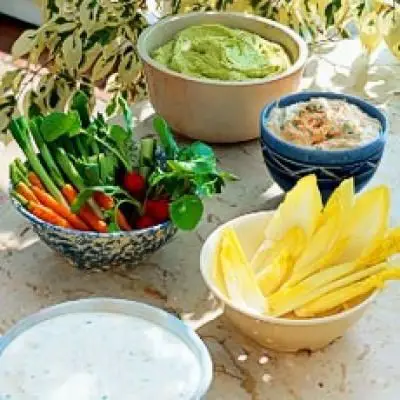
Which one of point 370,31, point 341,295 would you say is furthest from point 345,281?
point 370,31

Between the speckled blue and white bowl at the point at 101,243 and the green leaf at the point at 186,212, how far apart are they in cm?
2

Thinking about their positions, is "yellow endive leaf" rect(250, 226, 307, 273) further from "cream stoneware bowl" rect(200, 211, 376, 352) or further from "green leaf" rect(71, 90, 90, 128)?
"green leaf" rect(71, 90, 90, 128)

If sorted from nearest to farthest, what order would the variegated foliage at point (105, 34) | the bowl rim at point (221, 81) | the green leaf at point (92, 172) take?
1. the green leaf at point (92, 172)
2. the bowl rim at point (221, 81)
3. the variegated foliage at point (105, 34)

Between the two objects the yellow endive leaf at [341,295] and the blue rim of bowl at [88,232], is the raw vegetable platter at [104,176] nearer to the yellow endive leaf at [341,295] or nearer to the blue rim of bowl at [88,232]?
the blue rim of bowl at [88,232]

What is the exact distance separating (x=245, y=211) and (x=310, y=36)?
0.44 m

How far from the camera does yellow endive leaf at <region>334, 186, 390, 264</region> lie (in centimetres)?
90

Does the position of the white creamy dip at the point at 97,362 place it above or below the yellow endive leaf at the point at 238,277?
above

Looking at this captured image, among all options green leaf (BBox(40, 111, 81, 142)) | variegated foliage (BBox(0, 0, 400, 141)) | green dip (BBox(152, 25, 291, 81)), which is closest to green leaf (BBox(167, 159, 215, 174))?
green leaf (BBox(40, 111, 81, 142))

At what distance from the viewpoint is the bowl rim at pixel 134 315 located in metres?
0.79

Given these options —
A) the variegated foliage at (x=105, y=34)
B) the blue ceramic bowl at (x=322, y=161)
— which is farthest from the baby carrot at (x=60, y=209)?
the variegated foliage at (x=105, y=34)

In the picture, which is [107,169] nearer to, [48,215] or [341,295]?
[48,215]

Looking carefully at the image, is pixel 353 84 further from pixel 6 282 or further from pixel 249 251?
pixel 6 282

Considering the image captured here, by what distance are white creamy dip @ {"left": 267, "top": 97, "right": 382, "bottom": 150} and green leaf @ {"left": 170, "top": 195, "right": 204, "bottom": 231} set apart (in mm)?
157

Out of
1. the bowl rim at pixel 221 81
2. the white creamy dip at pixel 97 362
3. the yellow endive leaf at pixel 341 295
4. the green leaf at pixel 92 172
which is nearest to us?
the white creamy dip at pixel 97 362
